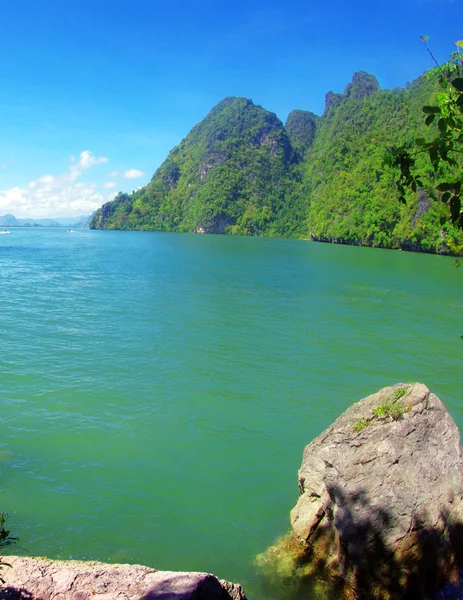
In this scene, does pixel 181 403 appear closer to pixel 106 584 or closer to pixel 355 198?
pixel 106 584

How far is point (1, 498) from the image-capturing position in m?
8.68

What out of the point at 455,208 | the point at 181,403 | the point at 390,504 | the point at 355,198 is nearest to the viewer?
the point at 455,208

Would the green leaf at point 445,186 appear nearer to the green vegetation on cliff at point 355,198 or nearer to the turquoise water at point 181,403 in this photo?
the turquoise water at point 181,403

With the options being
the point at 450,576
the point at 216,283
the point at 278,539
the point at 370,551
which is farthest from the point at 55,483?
the point at 216,283

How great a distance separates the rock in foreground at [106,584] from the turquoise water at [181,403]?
164 centimetres

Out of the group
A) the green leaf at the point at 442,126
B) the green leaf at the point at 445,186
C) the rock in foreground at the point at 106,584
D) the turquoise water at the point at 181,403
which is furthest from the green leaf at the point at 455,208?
the turquoise water at the point at 181,403

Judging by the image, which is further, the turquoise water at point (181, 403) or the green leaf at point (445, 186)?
the turquoise water at point (181, 403)

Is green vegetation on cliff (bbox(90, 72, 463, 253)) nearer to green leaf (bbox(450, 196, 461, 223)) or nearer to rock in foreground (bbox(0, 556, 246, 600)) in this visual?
rock in foreground (bbox(0, 556, 246, 600))

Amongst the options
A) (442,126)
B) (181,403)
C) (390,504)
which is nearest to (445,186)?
(442,126)

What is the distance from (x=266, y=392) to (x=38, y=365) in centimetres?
763

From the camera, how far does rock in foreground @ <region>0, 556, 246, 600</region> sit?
5.10m

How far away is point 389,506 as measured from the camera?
6.22 meters

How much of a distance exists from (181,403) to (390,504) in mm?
8033

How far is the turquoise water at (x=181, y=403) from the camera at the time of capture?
8.16 m
